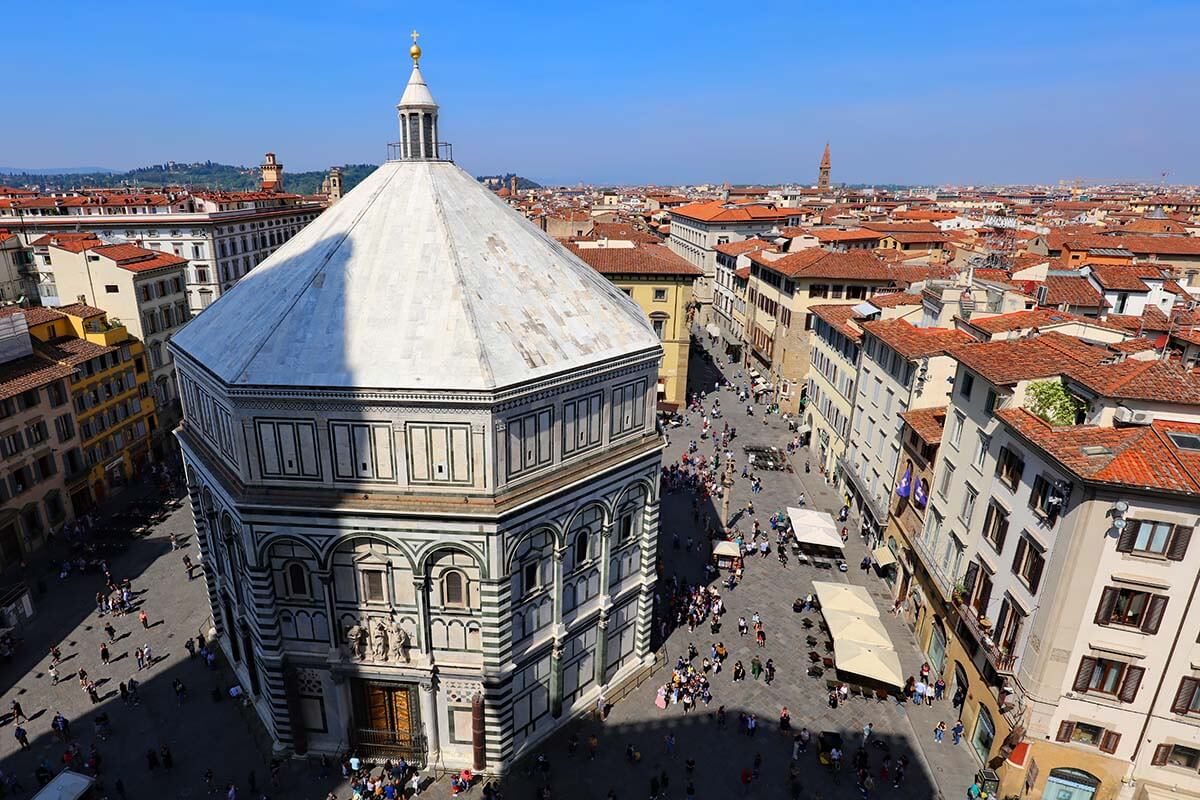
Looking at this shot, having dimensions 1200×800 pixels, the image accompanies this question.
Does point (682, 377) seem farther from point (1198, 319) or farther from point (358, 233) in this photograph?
point (358, 233)

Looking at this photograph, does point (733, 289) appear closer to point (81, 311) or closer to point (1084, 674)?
point (81, 311)

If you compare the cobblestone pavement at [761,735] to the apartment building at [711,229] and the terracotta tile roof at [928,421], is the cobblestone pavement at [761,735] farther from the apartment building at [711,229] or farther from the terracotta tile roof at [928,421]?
the apartment building at [711,229]

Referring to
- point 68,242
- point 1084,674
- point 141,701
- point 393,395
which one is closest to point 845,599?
point 1084,674

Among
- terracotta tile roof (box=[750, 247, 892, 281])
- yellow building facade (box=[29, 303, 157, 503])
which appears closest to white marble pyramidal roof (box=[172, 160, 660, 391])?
yellow building facade (box=[29, 303, 157, 503])

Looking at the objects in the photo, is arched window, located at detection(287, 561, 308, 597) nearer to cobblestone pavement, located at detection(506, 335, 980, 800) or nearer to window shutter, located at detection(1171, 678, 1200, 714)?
cobblestone pavement, located at detection(506, 335, 980, 800)

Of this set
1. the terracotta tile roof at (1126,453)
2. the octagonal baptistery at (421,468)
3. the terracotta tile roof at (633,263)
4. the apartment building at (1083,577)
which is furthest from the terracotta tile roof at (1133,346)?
the terracotta tile roof at (633,263)

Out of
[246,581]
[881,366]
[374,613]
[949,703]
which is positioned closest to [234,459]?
[246,581]
